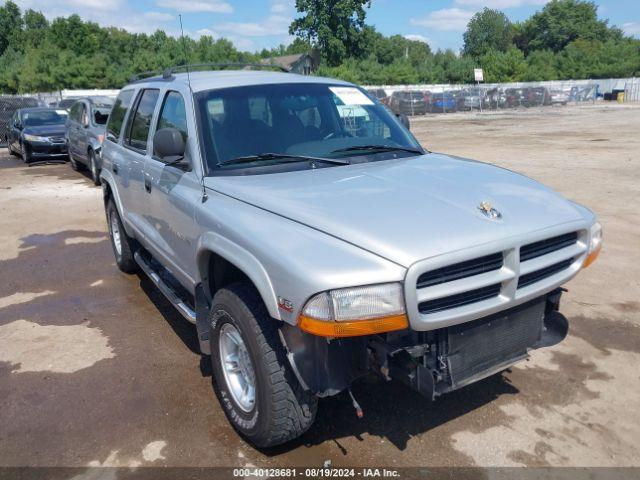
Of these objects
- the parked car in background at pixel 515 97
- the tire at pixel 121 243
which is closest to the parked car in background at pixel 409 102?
the parked car in background at pixel 515 97

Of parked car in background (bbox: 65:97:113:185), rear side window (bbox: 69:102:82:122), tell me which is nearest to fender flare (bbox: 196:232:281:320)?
parked car in background (bbox: 65:97:113:185)

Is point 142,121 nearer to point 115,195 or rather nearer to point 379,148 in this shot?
point 115,195

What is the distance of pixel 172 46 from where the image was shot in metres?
62.7

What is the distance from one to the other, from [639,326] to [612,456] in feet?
A: 6.50

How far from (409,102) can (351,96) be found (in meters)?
34.7

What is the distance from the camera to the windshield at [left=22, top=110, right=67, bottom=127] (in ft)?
54.4

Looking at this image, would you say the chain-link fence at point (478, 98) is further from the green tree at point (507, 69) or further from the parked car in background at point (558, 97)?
the green tree at point (507, 69)

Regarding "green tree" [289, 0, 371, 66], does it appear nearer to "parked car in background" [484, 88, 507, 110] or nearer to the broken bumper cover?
"parked car in background" [484, 88, 507, 110]

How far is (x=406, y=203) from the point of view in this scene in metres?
2.90

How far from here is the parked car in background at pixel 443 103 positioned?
39.6m

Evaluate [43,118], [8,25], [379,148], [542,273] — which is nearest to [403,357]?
[542,273]

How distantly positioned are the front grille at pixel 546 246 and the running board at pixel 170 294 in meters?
2.11

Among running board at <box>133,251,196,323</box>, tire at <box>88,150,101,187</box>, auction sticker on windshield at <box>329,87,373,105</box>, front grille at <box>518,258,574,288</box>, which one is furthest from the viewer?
tire at <box>88,150,101,187</box>

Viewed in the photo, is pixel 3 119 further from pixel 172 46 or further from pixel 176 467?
pixel 172 46
